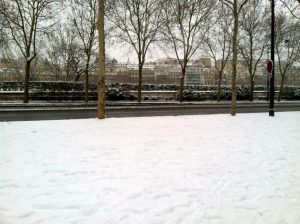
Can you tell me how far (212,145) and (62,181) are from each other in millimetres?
4321

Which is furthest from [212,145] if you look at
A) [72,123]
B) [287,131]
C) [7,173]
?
[72,123]

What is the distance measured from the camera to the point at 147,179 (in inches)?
219

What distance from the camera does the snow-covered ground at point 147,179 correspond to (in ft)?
14.0

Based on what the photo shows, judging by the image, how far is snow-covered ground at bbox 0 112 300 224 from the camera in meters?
4.28

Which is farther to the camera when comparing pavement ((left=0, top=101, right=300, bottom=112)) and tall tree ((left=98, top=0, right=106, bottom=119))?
pavement ((left=0, top=101, right=300, bottom=112))

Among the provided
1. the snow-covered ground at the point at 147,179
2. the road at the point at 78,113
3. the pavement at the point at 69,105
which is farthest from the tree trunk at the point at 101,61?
the pavement at the point at 69,105

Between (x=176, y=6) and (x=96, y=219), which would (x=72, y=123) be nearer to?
(x=96, y=219)

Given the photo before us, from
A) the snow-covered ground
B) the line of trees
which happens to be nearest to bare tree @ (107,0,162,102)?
the line of trees

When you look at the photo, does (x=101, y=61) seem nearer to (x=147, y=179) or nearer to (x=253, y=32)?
(x=147, y=179)

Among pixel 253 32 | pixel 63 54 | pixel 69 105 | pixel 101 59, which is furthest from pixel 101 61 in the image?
pixel 63 54

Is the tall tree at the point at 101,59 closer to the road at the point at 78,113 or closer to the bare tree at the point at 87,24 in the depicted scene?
the road at the point at 78,113

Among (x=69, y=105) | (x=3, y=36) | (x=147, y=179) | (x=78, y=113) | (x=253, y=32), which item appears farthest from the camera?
(x=253, y=32)

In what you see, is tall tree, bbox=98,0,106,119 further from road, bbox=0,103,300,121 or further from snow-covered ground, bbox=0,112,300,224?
snow-covered ground, bbox=0,112,300,224

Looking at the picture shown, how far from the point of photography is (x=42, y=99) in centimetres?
2952
